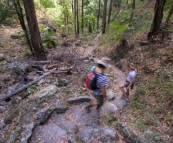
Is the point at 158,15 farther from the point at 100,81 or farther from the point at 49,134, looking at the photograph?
the point at 49,134

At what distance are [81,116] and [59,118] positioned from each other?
688mm

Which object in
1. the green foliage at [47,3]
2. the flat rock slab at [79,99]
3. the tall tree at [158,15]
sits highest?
the green foliage at [47,3]

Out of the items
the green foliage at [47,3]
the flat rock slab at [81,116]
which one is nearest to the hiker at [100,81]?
the flat rock slab at [81,116]

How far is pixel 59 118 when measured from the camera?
4.25 meters

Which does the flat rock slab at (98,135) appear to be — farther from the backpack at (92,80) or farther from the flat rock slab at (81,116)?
the backpack at (92,80)

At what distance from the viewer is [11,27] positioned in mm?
14008

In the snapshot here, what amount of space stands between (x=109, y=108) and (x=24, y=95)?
306 cm

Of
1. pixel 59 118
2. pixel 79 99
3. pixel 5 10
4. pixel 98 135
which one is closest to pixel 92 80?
pixel 98 135

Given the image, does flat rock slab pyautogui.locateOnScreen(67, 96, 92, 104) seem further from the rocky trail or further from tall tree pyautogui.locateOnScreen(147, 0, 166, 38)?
tall tree pyautogui.locateOnScreen(147, 0, 166, 38)

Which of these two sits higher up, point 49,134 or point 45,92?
point 45,92

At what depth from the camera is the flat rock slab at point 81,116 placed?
419cm

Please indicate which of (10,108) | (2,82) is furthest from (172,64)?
(2,82)

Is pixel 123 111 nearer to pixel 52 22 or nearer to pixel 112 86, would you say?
pixel 112 86

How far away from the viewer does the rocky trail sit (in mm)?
3510
